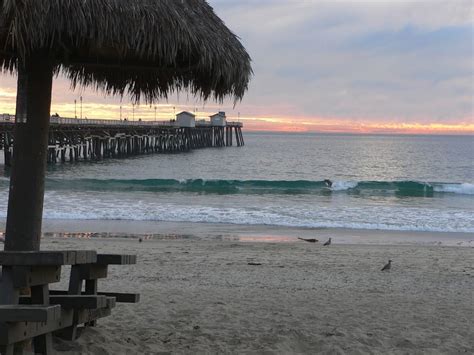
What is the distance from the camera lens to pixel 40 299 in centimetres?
338

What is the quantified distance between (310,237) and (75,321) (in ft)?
31.5

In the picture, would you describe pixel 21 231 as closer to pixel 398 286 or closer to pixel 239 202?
pixel 398 286

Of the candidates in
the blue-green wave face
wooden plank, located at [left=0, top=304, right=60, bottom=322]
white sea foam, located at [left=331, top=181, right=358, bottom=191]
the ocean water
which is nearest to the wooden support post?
wooden plank, located at [left=0, top=304, right=60, bottom=322]

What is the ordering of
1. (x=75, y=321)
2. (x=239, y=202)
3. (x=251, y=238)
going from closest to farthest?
(x=75, y=321)
(x=251, y=238)
(x=239, y=202)

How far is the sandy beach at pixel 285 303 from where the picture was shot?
437 cm

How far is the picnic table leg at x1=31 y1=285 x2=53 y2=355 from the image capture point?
3.37 m

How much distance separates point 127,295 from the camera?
4434mm

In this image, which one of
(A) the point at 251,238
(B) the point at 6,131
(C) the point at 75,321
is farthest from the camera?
(B) the point at 6,131

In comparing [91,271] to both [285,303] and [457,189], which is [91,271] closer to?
[285,303]

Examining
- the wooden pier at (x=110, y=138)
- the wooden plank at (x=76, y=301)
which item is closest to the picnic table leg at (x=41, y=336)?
the wooden plank at (x=76, y=301)

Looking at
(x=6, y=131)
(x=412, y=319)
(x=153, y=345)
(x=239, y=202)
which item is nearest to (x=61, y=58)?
(x=153, y=345)

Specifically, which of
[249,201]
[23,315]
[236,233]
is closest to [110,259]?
[23,315]

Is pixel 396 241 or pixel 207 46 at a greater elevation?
pixel 207 46

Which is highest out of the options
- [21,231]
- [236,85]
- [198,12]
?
[198,12]
